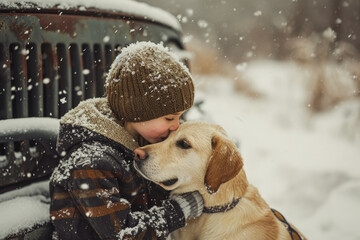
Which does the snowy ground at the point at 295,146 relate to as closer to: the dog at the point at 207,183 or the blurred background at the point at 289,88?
the blurred background at the point at 289,88

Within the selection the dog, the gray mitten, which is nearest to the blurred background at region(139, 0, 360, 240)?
the dog

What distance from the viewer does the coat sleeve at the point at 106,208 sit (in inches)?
67.2

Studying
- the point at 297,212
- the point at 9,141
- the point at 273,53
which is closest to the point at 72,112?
the point at 9,141

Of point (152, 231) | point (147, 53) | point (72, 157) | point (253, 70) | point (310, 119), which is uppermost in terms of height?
point (253, 70)

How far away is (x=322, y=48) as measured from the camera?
8.16 m

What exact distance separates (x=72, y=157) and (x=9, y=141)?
385 millimetres

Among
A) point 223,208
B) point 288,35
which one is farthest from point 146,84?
point 288,35

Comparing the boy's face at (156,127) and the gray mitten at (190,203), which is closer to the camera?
the gray mitten at (190,203)

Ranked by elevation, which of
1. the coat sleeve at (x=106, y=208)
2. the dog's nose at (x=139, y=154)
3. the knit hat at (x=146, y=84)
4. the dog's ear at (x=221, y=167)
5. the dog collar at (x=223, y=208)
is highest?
the knit hat at (x=146, y=84)

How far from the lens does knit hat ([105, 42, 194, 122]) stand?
1889 millimetres

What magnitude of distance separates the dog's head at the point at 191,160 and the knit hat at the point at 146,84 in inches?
7.8

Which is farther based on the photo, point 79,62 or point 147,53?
A: point 79,62

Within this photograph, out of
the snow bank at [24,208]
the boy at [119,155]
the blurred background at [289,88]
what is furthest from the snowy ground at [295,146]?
the snow bank at [24,208]

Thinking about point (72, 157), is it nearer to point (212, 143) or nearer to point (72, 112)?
point (72, 112)
